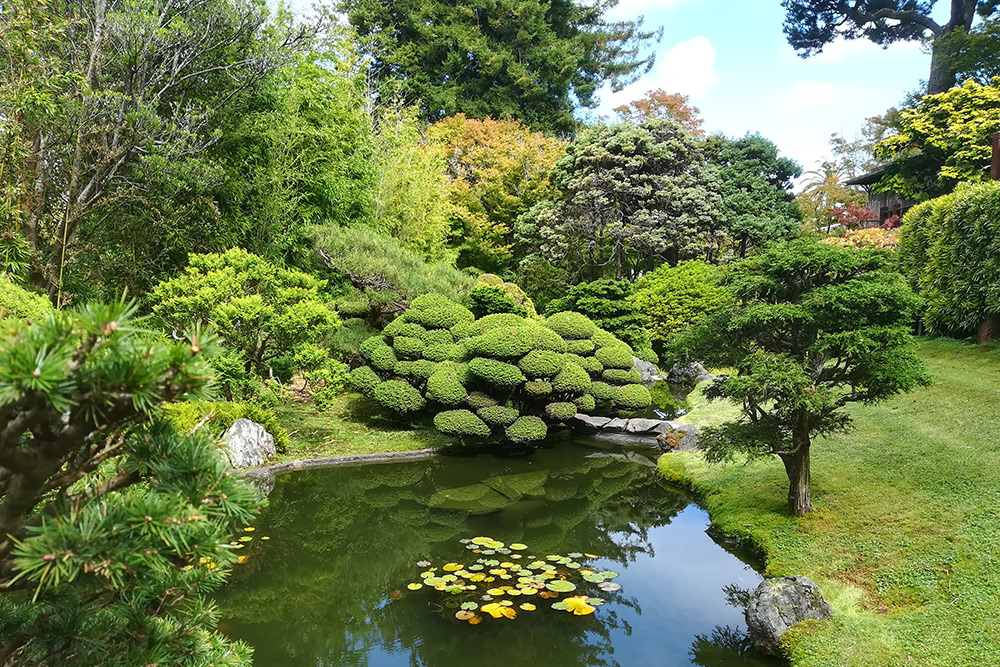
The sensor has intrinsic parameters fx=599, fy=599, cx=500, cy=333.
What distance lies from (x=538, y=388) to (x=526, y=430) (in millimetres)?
668

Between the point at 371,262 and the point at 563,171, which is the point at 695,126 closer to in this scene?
the point at 563,171

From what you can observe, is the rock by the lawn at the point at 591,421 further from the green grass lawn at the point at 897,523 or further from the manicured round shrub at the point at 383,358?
the manicured round shrub at the point at 383,358

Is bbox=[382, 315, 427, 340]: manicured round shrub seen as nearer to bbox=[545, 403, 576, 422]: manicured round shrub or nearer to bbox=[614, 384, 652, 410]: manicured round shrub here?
bbox=[545, 403, 576, 422]: manicured round shrub

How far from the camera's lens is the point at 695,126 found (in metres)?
26.1

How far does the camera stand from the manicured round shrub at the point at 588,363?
32.0 ft

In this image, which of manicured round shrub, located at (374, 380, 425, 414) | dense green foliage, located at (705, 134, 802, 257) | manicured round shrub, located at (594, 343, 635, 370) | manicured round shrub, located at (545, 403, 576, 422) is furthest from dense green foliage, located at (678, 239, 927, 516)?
dense green foliage, located at (705, 134, 802, 257)

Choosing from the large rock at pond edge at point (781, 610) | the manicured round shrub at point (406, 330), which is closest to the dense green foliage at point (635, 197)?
the manicured round shrub at point (406, 330)

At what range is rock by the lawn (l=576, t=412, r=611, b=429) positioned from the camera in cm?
1016

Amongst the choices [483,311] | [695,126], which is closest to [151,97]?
[483,311]

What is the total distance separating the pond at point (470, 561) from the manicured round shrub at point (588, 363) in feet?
5.48

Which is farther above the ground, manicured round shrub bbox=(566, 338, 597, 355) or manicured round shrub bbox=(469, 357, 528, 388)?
manicured round shrub bbox=(566, 338, 597, 355)

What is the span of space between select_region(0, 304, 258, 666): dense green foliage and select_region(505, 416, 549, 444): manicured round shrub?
727 cm

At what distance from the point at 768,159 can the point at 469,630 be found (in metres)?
17.8

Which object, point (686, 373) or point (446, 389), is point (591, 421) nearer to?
point (446, 389)
